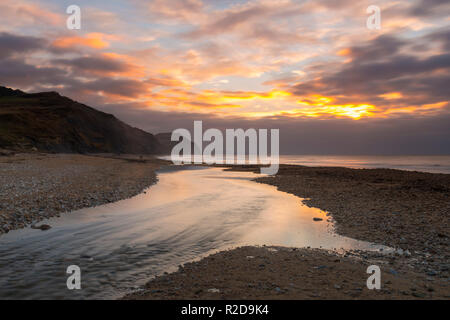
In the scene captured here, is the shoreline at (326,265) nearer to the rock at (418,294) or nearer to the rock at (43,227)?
the rock at (418,294)

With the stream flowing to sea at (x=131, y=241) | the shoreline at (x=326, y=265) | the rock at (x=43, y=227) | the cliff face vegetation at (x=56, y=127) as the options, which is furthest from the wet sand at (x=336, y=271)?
the cliff face vegetation at (x=56, y=127)

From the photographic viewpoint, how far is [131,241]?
1302 centimetres

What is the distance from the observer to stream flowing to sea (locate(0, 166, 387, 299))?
28.0 ft

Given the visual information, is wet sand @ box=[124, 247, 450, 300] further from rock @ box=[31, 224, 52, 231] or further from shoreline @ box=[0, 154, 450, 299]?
rock @ box=[31, 224, 52, 231]

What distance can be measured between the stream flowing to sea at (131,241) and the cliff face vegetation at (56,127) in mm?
90426

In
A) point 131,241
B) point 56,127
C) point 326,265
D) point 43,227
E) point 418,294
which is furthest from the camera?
point 56,127

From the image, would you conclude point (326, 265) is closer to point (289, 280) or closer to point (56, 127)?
point (289, 280)

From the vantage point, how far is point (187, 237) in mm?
13812

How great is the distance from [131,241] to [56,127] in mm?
139049

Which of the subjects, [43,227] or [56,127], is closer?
[43,227]

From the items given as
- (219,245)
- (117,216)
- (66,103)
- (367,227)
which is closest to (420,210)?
(367,227)

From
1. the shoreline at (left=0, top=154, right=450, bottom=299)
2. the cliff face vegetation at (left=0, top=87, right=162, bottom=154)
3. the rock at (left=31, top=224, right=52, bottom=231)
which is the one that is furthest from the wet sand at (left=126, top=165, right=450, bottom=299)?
the cliff face vegetation at (left=0, top=87, right=162, bottom=154)

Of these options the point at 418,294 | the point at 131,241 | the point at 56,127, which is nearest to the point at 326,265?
the point at 418,294

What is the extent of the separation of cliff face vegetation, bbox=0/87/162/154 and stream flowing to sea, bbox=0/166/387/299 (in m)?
90.4
